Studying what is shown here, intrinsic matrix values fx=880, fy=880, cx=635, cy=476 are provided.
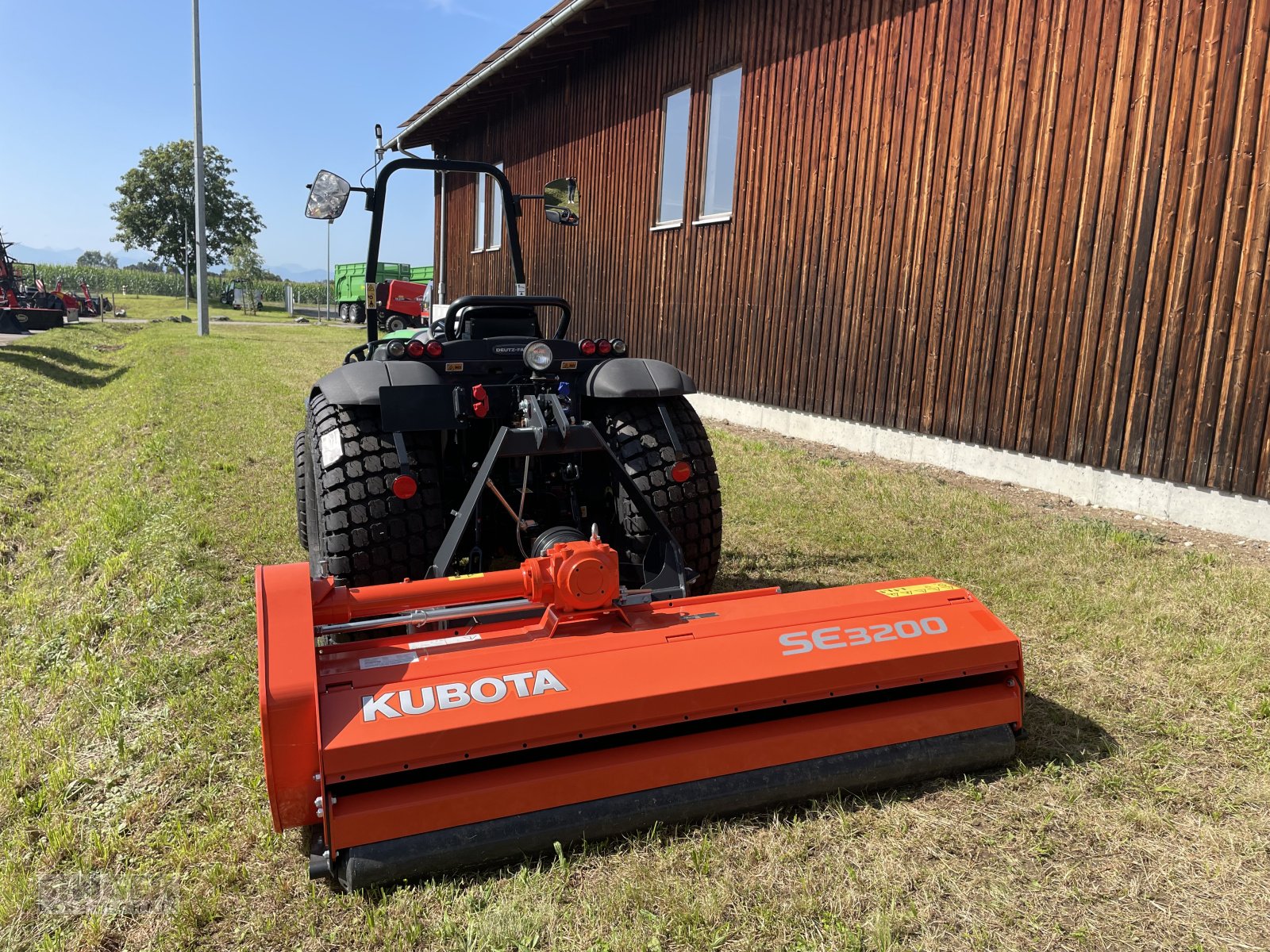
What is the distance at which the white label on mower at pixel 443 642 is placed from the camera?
2539mm

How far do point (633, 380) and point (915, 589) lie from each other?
138cm

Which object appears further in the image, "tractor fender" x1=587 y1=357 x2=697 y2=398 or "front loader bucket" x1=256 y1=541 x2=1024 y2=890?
"tractor fender" x1=587 y1=357 x2=697 y2=398

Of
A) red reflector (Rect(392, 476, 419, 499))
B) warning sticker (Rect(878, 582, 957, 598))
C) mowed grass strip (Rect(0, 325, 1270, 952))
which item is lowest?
mowed grass strip (Rect(0, 325, 1270, 952))

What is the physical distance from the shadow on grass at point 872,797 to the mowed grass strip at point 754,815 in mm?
10

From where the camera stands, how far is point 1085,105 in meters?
5.99

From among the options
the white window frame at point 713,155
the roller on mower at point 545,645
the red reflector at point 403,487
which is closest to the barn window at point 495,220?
the white window frame at point 713,155

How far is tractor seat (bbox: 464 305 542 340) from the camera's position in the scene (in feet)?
12.7

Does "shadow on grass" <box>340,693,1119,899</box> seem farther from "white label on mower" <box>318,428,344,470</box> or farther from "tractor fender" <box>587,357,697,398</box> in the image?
"tractor fender" <box>587,357,697,398</box>

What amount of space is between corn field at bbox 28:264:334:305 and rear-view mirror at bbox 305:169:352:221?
172ft

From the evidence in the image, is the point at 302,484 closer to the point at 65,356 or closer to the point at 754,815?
the point at 754,815

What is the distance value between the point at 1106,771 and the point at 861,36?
23.0 feet

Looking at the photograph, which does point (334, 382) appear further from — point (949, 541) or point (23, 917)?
point (949, 541)

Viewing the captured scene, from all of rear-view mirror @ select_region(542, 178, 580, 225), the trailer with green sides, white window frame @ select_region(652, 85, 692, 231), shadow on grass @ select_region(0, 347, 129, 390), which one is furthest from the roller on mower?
the trailer with green sides

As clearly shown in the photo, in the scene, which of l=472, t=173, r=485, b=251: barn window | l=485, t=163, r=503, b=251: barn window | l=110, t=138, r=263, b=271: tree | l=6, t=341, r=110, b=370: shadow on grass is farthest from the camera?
l=110, t=138, r=263, b=271: tree
